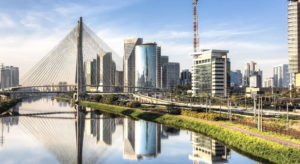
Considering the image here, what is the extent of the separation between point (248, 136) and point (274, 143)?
14.3 ft

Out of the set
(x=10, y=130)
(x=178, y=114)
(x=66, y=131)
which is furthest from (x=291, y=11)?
(x=10, y=130)

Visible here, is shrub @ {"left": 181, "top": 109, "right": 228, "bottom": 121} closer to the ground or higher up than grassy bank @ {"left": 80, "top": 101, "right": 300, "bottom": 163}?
higher up

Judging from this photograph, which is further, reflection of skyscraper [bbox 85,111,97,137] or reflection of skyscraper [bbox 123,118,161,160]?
reflection of skyscraper [bbox 85,111,97,137]

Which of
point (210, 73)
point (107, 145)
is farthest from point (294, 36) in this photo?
point (107, 145)

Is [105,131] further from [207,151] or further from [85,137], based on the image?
[207,151]

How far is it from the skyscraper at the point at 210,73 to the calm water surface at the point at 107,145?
60.8 m

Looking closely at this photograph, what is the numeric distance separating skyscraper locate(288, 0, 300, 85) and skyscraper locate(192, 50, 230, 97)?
25671 mm

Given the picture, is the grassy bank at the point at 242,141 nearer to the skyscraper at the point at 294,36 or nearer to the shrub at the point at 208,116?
the shrub at the point at 208,116

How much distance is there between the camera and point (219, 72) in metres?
107

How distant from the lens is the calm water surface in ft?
95.9

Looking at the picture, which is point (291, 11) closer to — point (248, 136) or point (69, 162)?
point (248, 136)

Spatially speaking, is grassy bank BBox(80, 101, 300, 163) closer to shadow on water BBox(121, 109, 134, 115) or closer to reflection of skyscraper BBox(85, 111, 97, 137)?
shadow on water BBox(121, 109, 134, 115)

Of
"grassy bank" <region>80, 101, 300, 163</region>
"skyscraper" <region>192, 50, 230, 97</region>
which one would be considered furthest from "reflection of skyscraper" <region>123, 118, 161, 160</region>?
"skyscraper" <region>192, 50, 230, 97</region>

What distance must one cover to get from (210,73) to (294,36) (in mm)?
33865
